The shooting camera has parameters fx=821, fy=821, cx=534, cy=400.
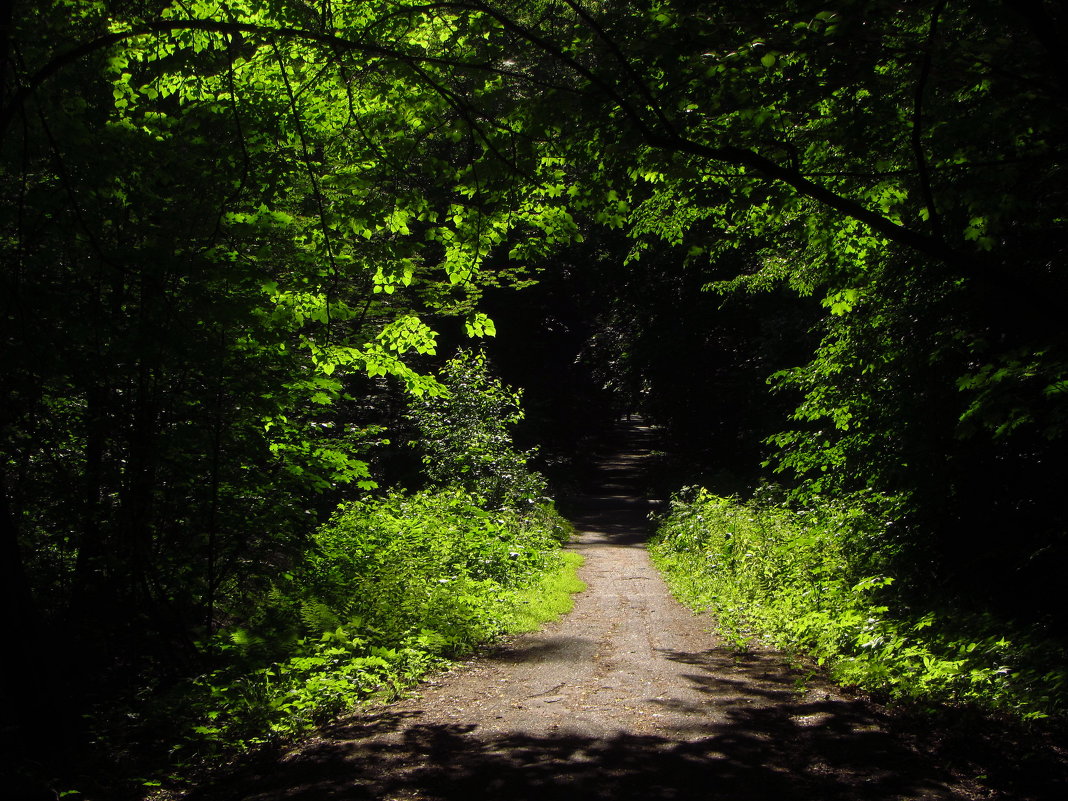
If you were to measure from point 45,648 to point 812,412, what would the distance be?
8.50m

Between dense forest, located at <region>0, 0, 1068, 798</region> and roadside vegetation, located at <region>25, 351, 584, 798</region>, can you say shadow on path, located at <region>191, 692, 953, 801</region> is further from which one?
dense forest, located at <region>0, 0, 1068, 798</region>

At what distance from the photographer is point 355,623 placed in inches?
334

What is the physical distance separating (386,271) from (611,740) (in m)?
4.28

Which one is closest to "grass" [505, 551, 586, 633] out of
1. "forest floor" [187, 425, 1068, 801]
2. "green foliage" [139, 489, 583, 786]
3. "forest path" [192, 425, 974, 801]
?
"green foliage" [139, 489, 583, 786]

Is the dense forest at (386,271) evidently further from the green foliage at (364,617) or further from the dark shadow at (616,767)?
the dark shadow at (616,767)

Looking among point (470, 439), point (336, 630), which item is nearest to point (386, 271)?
point (336, 630)

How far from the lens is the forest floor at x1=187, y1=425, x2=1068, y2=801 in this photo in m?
4.96

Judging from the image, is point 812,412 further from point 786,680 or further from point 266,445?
point 266,445

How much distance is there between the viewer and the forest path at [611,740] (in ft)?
16.4

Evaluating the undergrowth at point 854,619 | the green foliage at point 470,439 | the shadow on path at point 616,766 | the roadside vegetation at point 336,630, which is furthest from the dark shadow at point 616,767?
the green foliage at point 470,439

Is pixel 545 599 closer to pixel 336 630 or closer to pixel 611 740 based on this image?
pixel 336 630

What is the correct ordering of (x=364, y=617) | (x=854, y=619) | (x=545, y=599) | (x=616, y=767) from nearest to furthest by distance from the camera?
(x=616, y=767) < (x=854, y=619) < (x=364, y=617) < (x=545, y=599)

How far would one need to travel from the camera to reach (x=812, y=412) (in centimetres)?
1035

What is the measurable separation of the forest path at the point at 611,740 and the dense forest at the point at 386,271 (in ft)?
2.74
